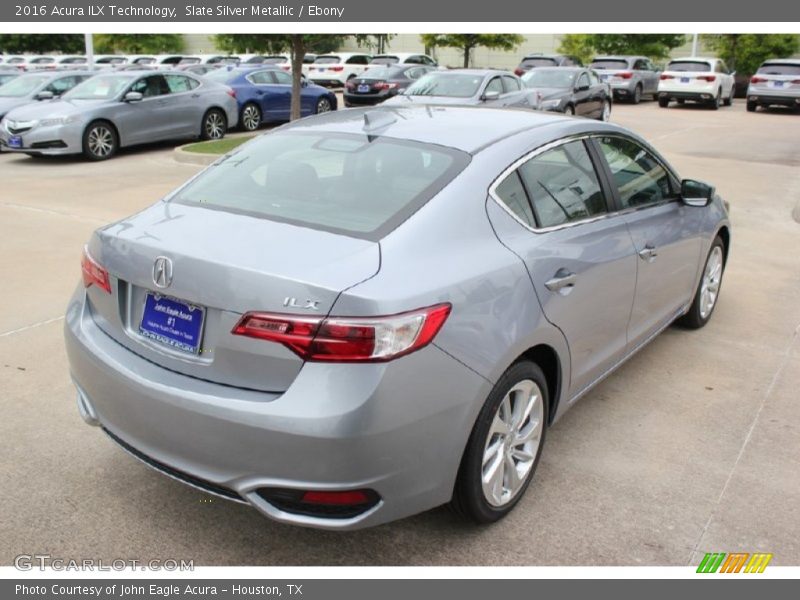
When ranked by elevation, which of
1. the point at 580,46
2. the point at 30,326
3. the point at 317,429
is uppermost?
the point at 580,46

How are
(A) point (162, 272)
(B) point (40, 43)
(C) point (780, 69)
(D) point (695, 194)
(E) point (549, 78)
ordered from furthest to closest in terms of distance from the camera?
(B) point (40, 43) → (C) point (780, 69) → (E) point (549, 78) → (D) point (695, 194) → (A) point (162, 272)

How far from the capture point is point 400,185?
10.6 feet

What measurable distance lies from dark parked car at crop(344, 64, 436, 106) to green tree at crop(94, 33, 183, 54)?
3302cm

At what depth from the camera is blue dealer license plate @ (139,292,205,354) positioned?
2754 mm

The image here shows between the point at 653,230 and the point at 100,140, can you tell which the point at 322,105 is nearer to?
the point at 100,140

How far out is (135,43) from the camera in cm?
5181

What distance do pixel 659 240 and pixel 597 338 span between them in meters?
0.93

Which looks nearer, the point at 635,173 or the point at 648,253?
the point at 648,253

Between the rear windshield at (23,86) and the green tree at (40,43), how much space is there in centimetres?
3638

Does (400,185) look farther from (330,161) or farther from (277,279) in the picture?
(277,279)

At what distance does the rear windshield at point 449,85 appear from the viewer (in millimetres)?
15031

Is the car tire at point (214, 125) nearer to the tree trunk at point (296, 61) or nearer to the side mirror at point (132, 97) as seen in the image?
the side mirror at point (132, 97)

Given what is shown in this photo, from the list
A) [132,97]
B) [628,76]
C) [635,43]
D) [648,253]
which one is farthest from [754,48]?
[648,253]

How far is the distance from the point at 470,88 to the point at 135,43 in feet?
141
